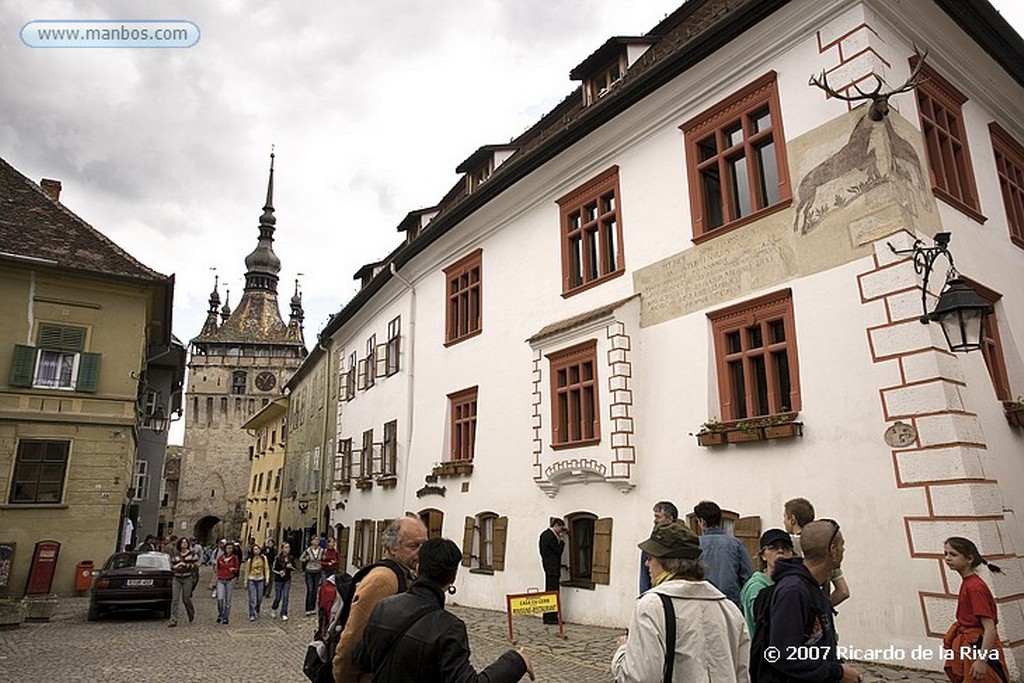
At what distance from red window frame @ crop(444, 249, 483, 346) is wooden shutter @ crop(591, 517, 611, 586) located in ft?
21.0

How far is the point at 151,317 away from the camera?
77.7ft

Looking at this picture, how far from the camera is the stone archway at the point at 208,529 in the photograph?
200 feet

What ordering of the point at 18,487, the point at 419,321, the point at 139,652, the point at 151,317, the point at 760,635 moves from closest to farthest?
1. the point at 760,635
2. the point at 139,652
3. the point at 18,487
4. the point at 419,321
5. the point at 151,317

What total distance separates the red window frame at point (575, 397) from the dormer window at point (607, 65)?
552cm

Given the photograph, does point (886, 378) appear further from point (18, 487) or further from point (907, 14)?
point (18, 487)

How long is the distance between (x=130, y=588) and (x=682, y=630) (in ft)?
50.2

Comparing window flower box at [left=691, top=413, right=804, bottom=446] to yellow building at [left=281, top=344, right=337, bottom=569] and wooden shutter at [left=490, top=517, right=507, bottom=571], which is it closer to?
wooden shutter at [left=490, top=517, right=507, bottom=571]

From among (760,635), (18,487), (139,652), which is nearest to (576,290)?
(139,652)

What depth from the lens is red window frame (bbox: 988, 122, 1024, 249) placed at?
12.0 m

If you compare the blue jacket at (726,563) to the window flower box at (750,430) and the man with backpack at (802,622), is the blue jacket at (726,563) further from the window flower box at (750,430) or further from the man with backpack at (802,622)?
the window flower box at (750,430)

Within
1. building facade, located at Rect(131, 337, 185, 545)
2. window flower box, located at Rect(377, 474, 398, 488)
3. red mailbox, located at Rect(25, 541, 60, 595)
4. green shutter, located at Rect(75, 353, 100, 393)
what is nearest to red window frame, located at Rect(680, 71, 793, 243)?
window flower box, located at Rect(377, 474, 398, 488)

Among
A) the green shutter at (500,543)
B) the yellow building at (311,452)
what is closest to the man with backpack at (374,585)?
the green shutter at (500,543)

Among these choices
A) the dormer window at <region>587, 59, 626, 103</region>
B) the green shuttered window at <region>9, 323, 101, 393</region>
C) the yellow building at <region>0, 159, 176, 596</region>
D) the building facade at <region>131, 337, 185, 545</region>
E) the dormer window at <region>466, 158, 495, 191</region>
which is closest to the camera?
the dormer window at <region>587, 59, 626, 103</region>

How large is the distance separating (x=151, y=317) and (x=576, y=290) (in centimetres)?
1631
